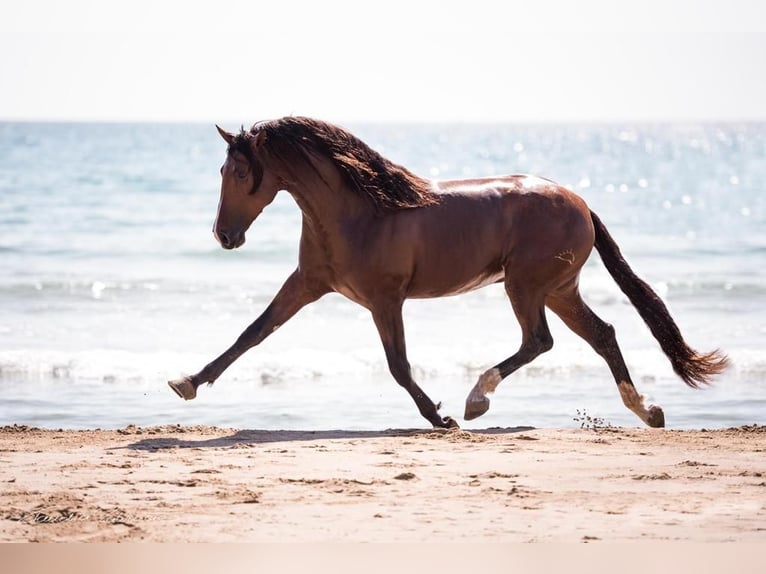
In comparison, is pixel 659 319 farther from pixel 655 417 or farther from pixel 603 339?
pixel 655 417

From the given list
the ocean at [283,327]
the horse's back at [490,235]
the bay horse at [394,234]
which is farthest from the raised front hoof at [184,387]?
the horse's back at [490,235]

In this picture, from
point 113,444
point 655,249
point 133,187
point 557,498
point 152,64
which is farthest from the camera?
point 133,187

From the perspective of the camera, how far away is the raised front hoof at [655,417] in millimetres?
6824

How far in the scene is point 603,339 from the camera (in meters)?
6.88

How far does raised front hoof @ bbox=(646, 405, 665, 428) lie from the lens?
682 cm

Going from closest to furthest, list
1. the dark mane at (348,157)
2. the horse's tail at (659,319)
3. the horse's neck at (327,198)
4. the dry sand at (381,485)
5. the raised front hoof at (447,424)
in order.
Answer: the dry sand at (381,485), the dark mane at (348,157), the horse's neck at (327,198), the raised front hoof at (447,424), the horse's tail at (659,319)

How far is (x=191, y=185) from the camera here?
25453 mm

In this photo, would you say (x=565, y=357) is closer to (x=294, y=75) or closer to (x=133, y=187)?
(x=294, y=75)

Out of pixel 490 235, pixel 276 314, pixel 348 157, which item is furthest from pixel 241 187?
pixel 490 235

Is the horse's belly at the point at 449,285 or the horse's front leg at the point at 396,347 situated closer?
the horse's front leg at the point at 396,347

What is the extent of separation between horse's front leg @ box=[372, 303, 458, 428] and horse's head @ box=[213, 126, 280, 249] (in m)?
0.77

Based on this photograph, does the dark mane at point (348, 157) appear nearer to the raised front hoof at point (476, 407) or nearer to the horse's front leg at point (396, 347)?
the horse's front leg at point (396, 347)

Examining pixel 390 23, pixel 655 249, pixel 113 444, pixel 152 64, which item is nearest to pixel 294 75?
pixel 152 64

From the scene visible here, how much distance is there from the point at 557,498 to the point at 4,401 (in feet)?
13.9
